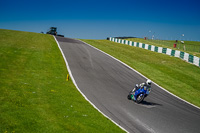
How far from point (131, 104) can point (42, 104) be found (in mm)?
5627

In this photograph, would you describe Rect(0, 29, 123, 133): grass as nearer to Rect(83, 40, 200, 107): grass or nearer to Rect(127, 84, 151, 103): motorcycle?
Rect(127, 84, 151, 103): motorcycle

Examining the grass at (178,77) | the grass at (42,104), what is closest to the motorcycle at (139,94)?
the grass at (42,104)

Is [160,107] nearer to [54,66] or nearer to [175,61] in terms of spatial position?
[54,66]

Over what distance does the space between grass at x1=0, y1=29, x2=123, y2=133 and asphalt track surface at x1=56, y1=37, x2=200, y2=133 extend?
1.04 meters

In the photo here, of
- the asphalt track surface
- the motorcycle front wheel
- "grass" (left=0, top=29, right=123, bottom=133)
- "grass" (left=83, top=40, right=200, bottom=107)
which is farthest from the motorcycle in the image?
"grass" (left=83, top=40, right=200, bottom=107)

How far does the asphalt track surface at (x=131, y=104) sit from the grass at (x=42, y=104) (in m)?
1.04

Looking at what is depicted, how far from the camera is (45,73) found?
1770cm

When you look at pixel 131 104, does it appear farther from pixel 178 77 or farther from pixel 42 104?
pixel 178 77

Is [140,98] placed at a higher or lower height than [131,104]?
higher

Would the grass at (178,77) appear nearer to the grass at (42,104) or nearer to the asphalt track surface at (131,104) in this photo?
the asphalt track surface at (131,104)

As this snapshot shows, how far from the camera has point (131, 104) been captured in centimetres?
1330

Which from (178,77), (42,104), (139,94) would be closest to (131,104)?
(139,94)

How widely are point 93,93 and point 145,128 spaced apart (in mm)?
5301

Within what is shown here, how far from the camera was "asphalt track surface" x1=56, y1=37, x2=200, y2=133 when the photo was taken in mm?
10477
